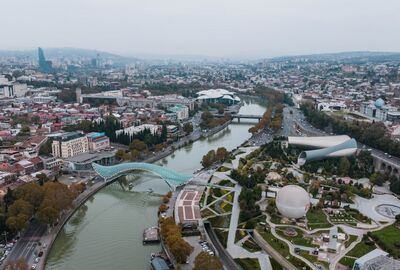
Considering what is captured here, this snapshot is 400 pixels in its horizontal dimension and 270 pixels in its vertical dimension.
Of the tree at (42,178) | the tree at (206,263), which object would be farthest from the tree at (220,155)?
the tree at (206,263)

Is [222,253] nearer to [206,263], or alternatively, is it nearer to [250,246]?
[250,246]

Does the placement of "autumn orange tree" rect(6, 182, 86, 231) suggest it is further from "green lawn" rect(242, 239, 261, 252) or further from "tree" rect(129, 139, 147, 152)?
"tree" rect(129, 139, 147, 152)

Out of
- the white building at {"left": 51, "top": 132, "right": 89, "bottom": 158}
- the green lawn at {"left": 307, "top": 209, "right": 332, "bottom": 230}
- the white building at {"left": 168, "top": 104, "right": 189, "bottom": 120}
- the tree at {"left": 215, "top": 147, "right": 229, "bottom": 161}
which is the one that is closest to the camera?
the green lawn at {"left": 307, "top": 209, "right": 332, "bottom": 230}

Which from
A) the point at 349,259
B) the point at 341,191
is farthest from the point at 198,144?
the point at 349,259

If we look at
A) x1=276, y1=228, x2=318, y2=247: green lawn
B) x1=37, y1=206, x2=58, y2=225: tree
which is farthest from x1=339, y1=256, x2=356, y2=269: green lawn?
x1=37, y1=206, x2=58, y2=225: tree

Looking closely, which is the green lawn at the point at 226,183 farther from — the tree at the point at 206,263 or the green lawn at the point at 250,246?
the tree at the point at 206,263

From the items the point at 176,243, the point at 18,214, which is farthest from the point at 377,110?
the point at 18,214

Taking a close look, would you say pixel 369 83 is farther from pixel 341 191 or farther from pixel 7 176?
pixel 7 176
